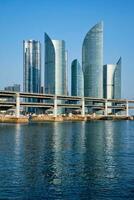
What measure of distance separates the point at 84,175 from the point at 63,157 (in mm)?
15023

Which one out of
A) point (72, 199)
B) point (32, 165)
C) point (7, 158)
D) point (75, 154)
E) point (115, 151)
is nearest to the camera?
point (72, 199)

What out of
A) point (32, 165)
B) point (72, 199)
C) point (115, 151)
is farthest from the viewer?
point (115, 151)

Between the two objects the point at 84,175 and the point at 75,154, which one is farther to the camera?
the point at 75,154

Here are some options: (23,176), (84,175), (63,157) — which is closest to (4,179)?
(23,176)

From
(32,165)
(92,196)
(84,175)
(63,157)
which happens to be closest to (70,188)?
(92,196)

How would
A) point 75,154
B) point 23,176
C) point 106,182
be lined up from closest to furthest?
1. point 106,182
2. point 23,176
3. point 75,154

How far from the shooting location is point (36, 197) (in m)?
35.9

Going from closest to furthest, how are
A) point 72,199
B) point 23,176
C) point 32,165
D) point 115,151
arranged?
1. point 72,199
2. point 23,176
3. point 32,165
4. point 115,151

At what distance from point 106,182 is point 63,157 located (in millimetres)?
19160

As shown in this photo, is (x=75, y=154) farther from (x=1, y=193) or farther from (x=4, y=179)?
(x=1, y=193)

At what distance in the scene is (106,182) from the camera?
4166 cm

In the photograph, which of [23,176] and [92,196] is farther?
[23,176]

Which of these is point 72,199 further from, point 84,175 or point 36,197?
point 84,175

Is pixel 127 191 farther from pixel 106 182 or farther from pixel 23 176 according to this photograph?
pixel 23 176
